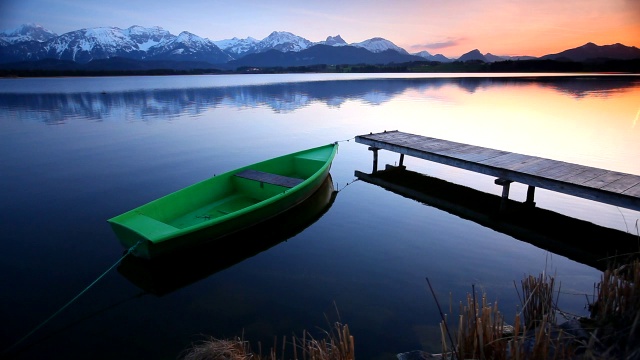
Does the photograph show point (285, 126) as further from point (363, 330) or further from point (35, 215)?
point (363, 330)

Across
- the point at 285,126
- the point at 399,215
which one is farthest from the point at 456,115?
the point at 399,215

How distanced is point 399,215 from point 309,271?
160 inches

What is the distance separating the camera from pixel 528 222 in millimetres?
9820

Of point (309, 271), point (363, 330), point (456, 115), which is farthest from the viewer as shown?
point (456, 115)

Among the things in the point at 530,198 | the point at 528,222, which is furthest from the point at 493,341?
the point at 530,198

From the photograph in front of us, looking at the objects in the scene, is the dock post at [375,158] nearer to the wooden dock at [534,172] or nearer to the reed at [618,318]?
the wooden dock at [534,172]

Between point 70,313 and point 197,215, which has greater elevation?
point 197,215

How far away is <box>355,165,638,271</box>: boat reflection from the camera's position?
27.0 ft

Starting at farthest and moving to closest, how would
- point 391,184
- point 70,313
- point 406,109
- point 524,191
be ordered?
1. point 406,109
2. point 391,184
3. point 524,191
4. point 70,313

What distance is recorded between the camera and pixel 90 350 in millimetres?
5215

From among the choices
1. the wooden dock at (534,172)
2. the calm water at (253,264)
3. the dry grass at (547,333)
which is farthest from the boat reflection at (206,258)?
the dry grass at (547,333)

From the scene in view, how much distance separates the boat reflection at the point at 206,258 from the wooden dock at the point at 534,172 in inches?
206

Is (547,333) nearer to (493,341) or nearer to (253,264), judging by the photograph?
(493,341)

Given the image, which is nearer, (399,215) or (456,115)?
(399,215)
